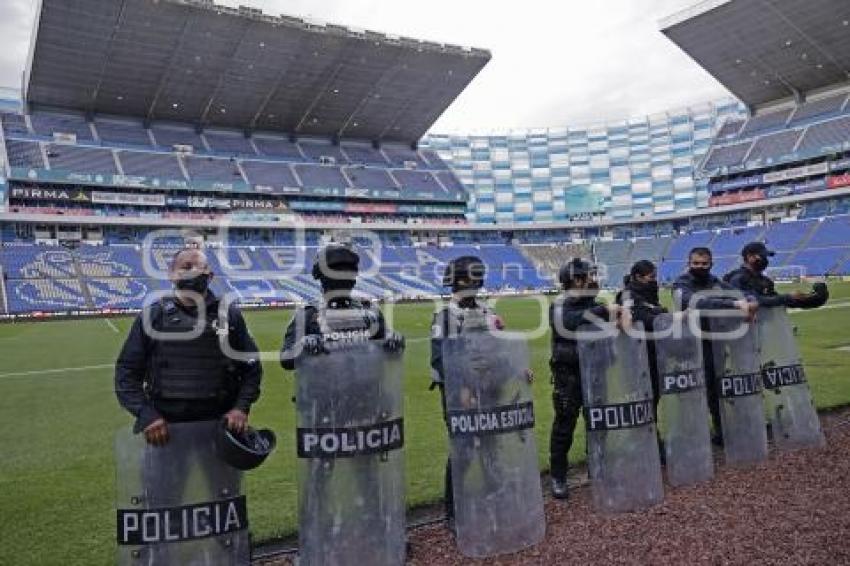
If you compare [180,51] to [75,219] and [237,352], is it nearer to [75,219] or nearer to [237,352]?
[75,219]

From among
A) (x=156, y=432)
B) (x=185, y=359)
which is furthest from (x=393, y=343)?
(x=156, y=432)

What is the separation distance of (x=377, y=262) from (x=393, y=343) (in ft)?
176

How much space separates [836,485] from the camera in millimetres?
4555

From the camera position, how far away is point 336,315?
147 inches

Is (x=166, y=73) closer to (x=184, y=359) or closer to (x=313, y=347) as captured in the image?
(x=184, y=359)

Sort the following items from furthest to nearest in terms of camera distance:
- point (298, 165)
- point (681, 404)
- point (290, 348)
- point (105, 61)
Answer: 1. point (298, 165)
2. point (105, 61)
3. point (681, 404)
4. point (290, 348)

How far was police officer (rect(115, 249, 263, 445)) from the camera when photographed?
340 centimetres

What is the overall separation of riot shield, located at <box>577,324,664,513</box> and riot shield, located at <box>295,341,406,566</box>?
1.65m

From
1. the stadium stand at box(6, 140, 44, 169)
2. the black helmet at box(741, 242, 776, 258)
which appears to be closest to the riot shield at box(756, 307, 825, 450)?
the black helmet at box(741, 242, 776, 258)

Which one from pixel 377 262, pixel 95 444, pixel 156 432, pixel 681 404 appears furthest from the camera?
pixel 377 262

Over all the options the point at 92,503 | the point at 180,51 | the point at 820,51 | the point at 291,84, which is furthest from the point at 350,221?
the point at 92,503

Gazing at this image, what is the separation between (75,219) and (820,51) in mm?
57985

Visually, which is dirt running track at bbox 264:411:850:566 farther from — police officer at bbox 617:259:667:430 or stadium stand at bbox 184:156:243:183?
stadium stand at bbox 184:156:243:183

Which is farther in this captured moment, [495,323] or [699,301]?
[699,301]
